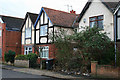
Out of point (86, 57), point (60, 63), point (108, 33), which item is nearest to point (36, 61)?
point (60, 63)

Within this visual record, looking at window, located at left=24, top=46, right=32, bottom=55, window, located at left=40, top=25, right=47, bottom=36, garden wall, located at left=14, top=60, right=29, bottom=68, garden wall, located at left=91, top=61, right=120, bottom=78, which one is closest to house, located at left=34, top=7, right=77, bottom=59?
window, located at left=40, top=25, right=47, bottom=36

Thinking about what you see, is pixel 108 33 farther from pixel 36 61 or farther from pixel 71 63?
pixel 36 61

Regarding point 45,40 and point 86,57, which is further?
point 45,40

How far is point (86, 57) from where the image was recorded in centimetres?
1569

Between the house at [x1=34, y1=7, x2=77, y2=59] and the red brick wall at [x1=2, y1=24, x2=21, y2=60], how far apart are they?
6248 millimetres

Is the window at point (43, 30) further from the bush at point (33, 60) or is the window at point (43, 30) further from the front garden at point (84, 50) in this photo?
the front garden at point (84, 50)

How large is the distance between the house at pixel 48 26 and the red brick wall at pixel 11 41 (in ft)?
20.5

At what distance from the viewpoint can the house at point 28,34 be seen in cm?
2622

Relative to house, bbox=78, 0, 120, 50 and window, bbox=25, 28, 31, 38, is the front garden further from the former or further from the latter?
window, bbox=25, 28, 31, 38

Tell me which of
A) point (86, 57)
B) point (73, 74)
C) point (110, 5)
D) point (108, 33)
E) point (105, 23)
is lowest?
point (73, 74)

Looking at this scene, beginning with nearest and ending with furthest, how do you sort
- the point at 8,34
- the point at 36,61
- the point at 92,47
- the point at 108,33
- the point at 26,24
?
the point at 92,47 → the point at 108,33 → the point at 36,61 → the point at 26,24 → the point at 8,34

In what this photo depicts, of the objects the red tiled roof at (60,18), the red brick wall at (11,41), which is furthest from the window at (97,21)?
the red brick wall at (11,41)

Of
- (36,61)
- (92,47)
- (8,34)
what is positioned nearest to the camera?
(92,47)

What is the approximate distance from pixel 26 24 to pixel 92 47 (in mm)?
15008
